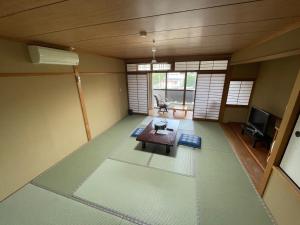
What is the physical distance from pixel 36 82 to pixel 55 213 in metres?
2.05

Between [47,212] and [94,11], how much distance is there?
8.09 feet

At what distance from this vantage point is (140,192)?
2.08 meters

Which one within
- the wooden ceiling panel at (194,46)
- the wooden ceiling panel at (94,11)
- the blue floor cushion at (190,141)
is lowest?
the blue floor cushion at (190,141)

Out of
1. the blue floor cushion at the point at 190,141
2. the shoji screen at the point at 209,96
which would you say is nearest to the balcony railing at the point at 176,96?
the shoji screen at the point at 209,96

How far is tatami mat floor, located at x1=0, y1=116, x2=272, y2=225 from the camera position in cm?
174

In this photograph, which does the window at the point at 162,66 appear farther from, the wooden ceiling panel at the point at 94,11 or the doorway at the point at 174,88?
the wooden ceiling panel at the point at 94,11

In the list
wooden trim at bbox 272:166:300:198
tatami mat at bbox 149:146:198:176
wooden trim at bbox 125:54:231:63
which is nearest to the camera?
wooden trim at bbox 272:166:300:198

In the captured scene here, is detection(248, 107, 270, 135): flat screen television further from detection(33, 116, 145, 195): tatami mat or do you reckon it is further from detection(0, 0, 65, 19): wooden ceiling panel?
detection(0, 0, 65, 19): wooden ceiling panel

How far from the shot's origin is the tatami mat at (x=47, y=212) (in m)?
1.69

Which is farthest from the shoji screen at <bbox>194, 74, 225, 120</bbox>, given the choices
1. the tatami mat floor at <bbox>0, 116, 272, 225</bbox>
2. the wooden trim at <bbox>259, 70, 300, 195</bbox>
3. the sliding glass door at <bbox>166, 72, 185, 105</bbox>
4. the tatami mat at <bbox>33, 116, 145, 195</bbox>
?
the wooden trim at <bbox>259, 70, 300, 195</bbox>

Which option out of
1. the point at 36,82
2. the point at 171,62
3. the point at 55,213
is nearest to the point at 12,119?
the point at 36,82

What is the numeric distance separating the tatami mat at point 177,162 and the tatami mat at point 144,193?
15 cm

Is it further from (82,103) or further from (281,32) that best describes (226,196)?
(82,103)

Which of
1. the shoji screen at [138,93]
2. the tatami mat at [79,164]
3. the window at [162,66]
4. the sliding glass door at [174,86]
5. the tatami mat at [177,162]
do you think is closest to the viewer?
the tatami mat at [79,164]
